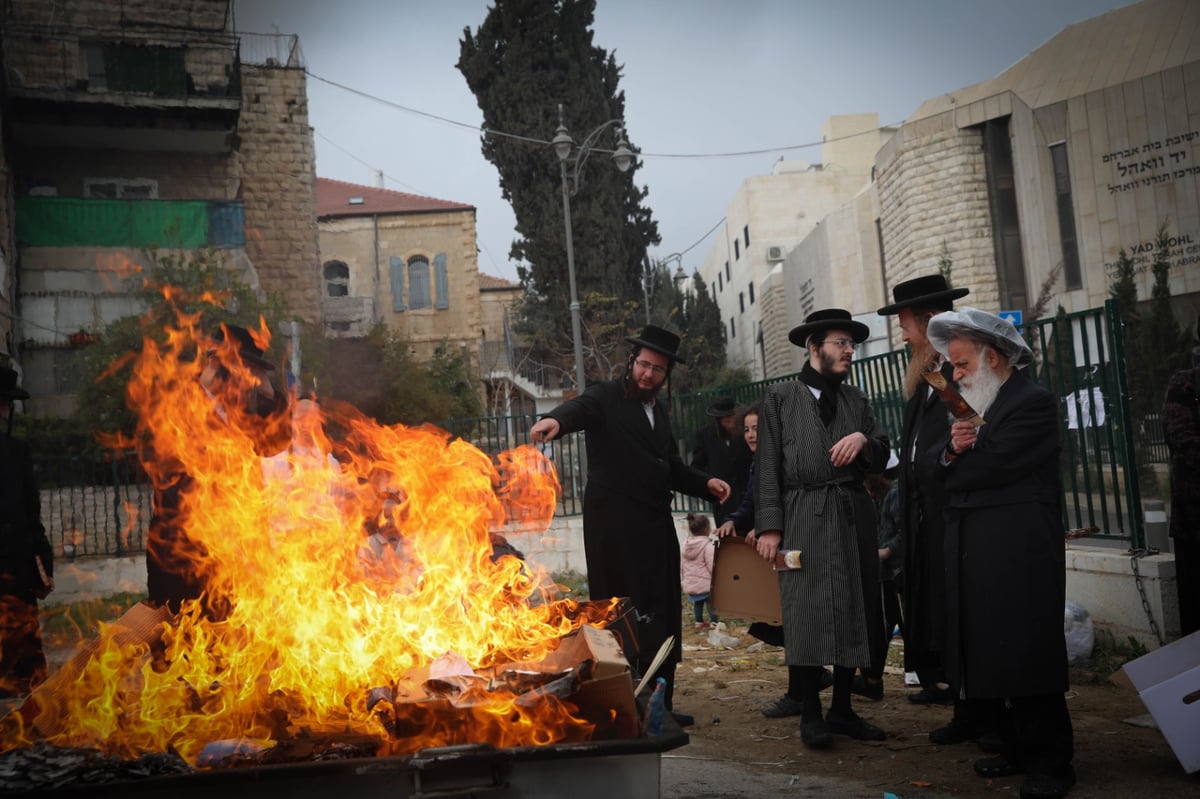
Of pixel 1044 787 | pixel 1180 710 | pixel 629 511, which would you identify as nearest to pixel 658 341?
pixel 629 511

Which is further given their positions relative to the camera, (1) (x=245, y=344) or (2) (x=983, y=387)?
(1) (x=245, y=344)

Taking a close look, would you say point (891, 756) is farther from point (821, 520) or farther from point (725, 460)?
point (725, 460)

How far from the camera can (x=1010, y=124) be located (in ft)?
75.4

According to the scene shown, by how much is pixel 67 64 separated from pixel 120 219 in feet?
16.0

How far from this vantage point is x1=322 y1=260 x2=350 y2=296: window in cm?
4150

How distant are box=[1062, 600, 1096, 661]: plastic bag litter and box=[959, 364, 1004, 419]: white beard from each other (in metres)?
2.71

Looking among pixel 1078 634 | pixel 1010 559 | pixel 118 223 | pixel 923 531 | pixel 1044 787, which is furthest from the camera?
pixel 118 223

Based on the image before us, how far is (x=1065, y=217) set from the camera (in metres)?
22.2

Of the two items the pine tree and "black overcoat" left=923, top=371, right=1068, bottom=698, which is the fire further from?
the pine tree

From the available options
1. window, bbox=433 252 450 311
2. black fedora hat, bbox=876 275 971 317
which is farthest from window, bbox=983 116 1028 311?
window, bbox=433 252 450 311

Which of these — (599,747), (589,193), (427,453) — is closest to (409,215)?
(589,193)

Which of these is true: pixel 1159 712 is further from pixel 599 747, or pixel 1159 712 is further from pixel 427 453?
pixel 427 453

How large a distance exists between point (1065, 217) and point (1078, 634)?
18.5 metres

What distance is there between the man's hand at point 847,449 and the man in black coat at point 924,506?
0.32m
